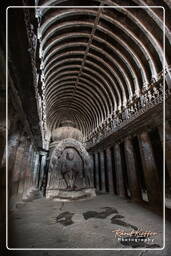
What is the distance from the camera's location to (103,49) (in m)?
10.4

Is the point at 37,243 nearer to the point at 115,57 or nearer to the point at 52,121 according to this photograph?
the point at 115,57

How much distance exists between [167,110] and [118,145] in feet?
16.2

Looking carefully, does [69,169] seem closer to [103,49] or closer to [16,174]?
[16,174]

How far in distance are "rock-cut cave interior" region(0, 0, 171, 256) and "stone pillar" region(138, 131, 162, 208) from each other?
47 mm

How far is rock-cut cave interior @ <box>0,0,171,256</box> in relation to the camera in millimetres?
3061

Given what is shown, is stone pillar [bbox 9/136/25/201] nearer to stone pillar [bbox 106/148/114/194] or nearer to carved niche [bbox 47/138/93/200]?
carved niche [bbox 47/138/93/200]

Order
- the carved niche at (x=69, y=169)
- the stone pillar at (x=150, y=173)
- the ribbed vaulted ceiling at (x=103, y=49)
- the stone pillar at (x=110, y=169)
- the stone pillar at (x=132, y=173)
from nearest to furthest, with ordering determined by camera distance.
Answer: the stone pillar at (x=150, y=173) < the ribbed vaulted ceiling at (x=103, y=49) < the stone pillar at (x=132, y=173) < the carved niche at (x=69, y=169) < the stone pillar at (x=110, y=169)

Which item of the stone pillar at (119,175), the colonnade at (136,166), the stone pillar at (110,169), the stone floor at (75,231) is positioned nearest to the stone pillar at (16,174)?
the stone floor at (75,231)

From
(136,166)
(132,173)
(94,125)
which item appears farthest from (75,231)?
(94,125)

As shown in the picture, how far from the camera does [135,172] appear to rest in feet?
27.6

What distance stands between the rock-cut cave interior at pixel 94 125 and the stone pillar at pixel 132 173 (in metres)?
0.06

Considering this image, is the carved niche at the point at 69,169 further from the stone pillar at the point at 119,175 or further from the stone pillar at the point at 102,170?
the stone pillar at the point at 102,170

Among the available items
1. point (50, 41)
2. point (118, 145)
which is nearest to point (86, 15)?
point (50, 41)

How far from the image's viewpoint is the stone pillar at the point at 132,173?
25.9ft
